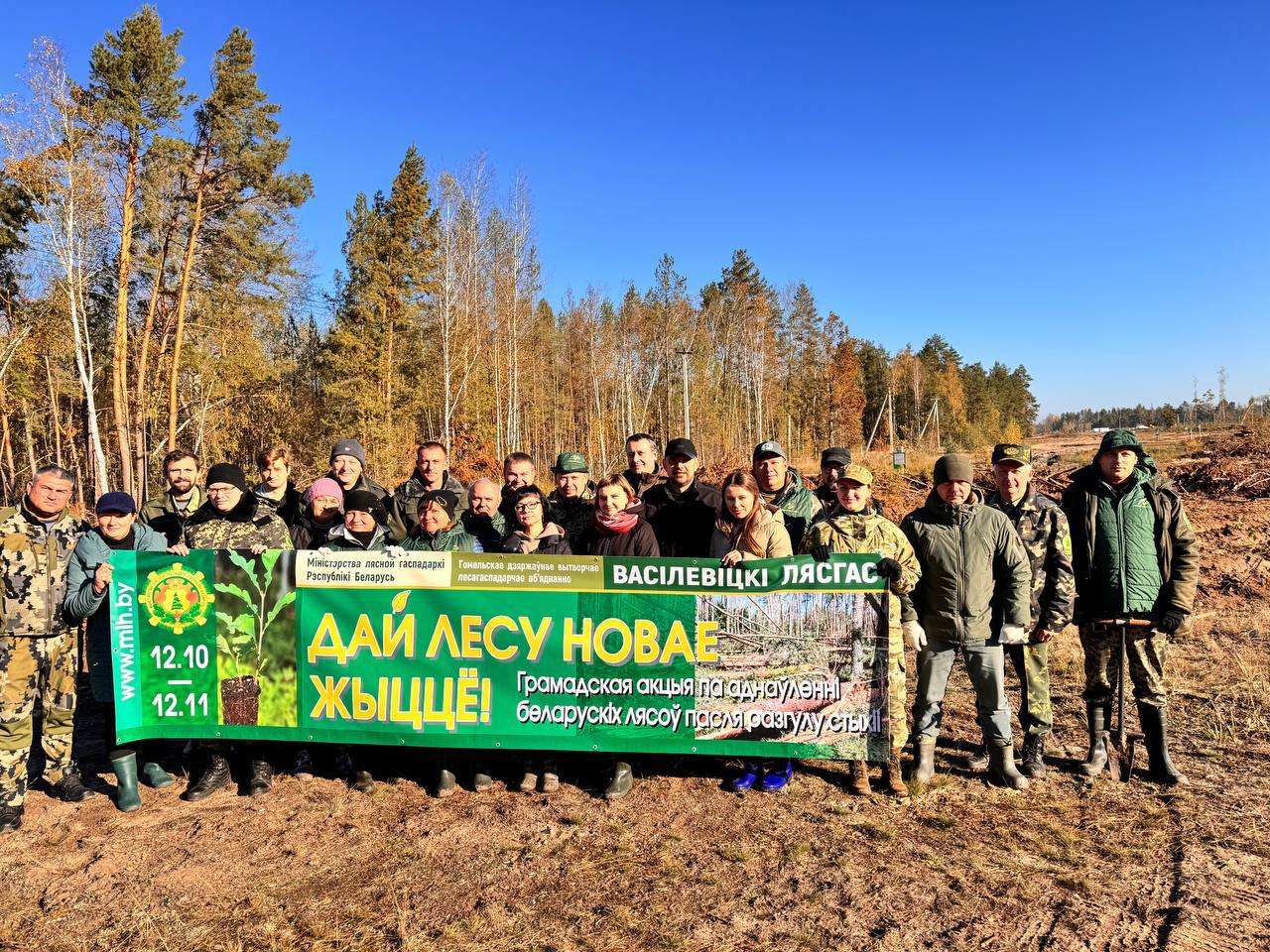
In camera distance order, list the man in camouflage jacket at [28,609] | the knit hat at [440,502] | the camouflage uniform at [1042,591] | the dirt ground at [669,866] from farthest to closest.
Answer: the knit hat at [440,502]
the camouflage uniform at [1042,591]
the man in camouflage jacket at [28,609]
the dirt ground at [669,866]

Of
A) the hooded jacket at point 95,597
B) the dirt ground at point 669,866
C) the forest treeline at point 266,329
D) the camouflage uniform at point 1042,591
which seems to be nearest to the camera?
the dirt ground at point 669,866

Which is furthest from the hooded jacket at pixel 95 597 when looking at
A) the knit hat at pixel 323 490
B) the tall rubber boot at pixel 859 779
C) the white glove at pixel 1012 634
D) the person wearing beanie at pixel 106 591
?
the white glove at pixel 1012 634

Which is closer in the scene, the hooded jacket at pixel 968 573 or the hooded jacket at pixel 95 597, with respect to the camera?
the hooded jacket at pixel 95 597

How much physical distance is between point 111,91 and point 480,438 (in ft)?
61.1

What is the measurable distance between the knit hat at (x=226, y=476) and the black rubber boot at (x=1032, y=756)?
5.90m

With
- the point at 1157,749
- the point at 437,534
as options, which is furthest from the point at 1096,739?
the point at 437,534

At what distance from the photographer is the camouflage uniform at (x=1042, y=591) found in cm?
491

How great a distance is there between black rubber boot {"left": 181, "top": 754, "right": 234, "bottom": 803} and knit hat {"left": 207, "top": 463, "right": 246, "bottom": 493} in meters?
1.96

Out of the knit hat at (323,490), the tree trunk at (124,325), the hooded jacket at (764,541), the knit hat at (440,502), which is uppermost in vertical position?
the tree trunk at (124,325)

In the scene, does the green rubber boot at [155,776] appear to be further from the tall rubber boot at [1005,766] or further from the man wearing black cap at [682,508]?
the tall rubber boot at [1005,766]

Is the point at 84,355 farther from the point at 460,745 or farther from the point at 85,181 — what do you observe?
the point at 460,745

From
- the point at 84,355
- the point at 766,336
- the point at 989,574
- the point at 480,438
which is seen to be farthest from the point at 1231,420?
the point at 84,355

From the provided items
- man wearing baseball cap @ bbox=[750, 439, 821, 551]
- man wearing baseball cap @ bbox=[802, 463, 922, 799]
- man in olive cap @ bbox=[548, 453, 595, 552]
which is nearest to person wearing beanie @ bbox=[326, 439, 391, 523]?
man in olive cap @ bbox=[548, 453, 595, 552]

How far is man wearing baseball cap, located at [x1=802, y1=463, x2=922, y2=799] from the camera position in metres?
4.61
